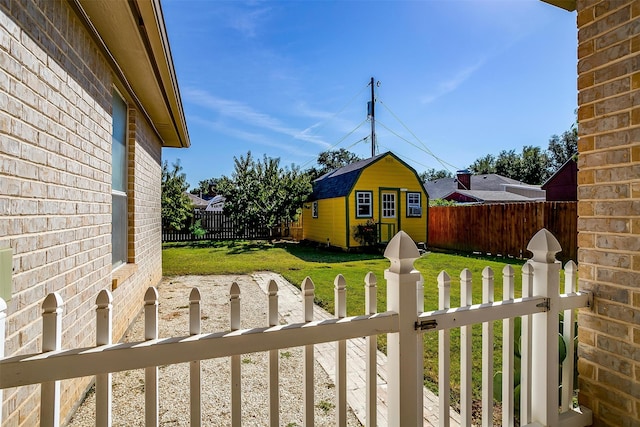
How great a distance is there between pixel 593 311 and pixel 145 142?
18.5 feet

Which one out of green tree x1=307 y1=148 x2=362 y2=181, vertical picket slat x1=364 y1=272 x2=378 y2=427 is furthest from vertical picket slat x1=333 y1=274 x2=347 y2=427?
green tree x1=307 y1=148 x2=362 y2=181

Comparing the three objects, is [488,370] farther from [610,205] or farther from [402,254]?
[610,205]

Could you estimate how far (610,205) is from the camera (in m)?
1.70

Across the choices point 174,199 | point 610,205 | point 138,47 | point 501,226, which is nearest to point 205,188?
point 174,199

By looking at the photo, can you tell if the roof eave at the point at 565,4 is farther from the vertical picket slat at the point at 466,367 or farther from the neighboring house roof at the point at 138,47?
the neighboring house roof at the point at 138,47

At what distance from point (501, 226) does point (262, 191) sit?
1033 centimetres

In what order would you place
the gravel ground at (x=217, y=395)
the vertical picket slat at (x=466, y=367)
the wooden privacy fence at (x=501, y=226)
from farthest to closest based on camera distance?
the wooden privacy fence at (x=501, y=226)
the gravel ground at (x=217, y=395)
the vertical picket slat at (x=466, y=367)

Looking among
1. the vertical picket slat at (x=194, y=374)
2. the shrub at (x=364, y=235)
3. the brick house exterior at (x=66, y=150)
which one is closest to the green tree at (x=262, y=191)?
the shrub at (x=364, y=235)

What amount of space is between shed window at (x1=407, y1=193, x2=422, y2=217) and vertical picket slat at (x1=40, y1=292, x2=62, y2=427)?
1391 centimetres

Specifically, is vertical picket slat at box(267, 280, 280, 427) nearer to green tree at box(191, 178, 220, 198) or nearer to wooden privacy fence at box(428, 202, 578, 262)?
wooden privacy fence at box(428, 202, 578, 262)

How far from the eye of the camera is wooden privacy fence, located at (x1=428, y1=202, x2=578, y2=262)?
9.46 metres

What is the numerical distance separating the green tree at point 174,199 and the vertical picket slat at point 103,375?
50.4ft

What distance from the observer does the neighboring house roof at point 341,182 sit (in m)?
13.4

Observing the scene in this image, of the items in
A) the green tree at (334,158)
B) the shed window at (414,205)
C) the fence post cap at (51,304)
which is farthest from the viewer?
the green tree at (334,158)
